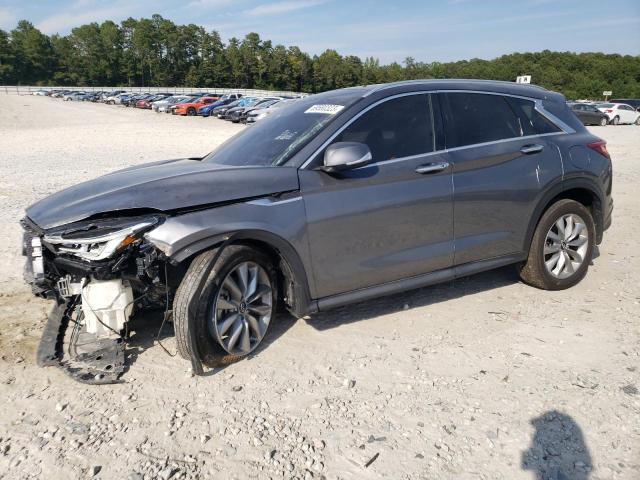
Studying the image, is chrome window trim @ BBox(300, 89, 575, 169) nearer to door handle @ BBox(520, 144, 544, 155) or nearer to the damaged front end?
door handle @ BBox(520, 144, 544, 155)

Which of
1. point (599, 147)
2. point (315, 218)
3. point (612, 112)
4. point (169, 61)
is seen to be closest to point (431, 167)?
point (315, 218)

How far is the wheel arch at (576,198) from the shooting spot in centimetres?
482

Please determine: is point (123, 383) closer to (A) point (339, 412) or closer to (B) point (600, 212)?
(A) point (339, 412)

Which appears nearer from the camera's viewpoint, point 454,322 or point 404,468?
point 404,468

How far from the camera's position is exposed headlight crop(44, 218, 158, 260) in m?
3.33

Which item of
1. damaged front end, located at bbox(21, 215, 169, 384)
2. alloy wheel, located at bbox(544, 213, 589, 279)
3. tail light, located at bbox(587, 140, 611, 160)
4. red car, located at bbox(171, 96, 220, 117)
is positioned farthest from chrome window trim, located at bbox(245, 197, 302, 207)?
red car, located at bbox(171, 96, 220, 117)

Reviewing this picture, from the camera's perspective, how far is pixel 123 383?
3.49m

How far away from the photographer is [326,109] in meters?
4.26

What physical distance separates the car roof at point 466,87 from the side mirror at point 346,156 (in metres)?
0.66

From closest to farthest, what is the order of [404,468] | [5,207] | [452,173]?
[404,468], [452,173], [5,207]

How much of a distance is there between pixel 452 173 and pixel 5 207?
7.29 m

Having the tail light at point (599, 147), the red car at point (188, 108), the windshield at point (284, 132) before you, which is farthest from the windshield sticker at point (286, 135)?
the red car at point (188, 108)

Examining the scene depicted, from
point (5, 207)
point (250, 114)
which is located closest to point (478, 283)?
point (5, 207)

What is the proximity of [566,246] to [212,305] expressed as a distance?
3411mm
